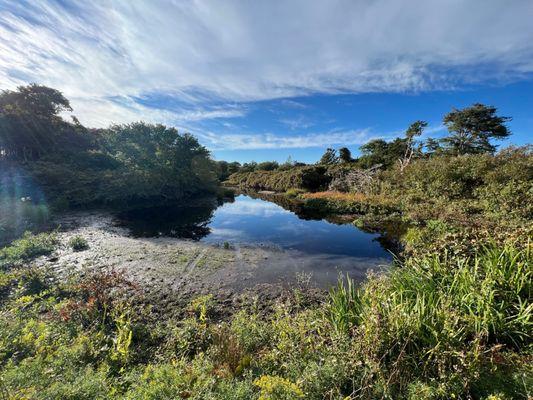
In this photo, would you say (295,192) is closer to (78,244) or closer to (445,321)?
(78,244)

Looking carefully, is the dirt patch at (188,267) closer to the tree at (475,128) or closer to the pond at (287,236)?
the pond at (287,236)

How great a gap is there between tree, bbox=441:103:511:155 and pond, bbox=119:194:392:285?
23988 mm

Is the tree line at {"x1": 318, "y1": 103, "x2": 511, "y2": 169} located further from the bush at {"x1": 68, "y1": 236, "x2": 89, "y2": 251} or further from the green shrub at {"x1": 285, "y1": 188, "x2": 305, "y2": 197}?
the bush at {"x1": 68, "y1": 236, "x2": 89, "y2": 251}

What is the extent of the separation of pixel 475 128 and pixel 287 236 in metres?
31.6

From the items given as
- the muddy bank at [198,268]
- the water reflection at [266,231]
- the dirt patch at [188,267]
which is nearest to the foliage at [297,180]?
the water reflection at [266,231]

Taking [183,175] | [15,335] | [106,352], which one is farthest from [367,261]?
[183,175]

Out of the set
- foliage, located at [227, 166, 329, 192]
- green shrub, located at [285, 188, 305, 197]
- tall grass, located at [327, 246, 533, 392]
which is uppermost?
foliage, located at [227, 166, 329, 192]

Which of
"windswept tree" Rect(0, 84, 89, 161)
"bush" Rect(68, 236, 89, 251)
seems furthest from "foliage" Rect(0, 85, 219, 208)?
"bush" Rect(68, 236, 89, 251)

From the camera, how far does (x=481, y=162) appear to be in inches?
530

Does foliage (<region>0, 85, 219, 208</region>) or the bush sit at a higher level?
foliage (<region>0, 85, 219, 208</region>)

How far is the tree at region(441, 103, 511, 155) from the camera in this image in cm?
2688

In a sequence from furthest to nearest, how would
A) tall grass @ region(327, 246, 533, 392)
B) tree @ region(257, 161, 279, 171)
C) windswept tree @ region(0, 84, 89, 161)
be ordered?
tree @ region(257, 161, 279, 171)
windswept tree @ region(0, 84, 89, 161)
tall grass @ region(327, 246, 533, 392)

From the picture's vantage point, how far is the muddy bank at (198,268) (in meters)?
6.21

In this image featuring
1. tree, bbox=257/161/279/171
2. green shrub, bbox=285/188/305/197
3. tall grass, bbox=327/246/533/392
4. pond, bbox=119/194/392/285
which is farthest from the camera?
tree, bbox=257/161/279/171
